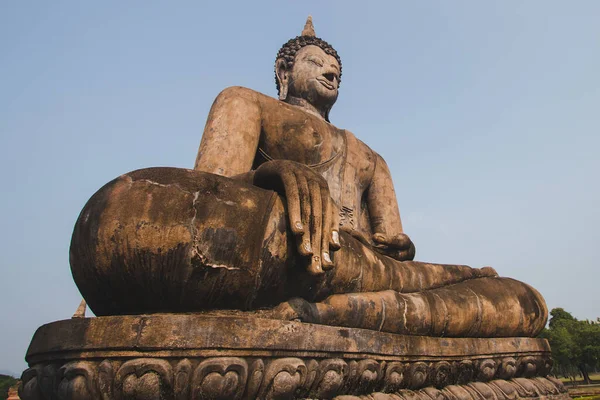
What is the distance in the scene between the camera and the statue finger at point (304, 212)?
2.74m

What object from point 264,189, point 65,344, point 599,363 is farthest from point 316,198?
point 599,363

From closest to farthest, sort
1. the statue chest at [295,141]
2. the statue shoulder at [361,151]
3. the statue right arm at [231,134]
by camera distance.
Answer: the statue right arm at [231,134] < the statue chest at [295,141] < the statue shoulder at [361,151]

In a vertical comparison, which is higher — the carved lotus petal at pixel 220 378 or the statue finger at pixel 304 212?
the statue finger at pixel 304 212

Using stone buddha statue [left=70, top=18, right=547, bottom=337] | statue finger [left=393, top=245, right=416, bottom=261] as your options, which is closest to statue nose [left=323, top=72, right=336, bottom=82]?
stone buddha statue [left=70, top=18, right=547, bottom=337]

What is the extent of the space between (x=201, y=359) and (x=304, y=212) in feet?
3.28

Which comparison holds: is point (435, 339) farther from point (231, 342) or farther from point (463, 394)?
point (231, 342)

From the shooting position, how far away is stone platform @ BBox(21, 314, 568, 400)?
7.25 ft

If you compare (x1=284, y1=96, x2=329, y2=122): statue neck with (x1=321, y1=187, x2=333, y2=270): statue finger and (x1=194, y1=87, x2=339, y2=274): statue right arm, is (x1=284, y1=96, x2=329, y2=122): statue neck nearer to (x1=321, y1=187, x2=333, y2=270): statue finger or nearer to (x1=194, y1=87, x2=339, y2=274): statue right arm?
(x1=194, y1=87, x2=339, y2=274): statue right arm

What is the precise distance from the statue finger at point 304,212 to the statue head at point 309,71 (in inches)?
116

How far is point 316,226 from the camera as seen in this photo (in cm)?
284

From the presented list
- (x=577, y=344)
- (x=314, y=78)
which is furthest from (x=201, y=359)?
(x=577, y=344)

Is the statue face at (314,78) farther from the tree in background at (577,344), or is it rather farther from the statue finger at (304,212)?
the tree in background at (577,344)

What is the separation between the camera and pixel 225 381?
227 centimetres

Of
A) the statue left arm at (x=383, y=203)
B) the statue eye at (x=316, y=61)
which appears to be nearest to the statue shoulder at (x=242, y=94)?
the statue eye at (x=316, y=61)
